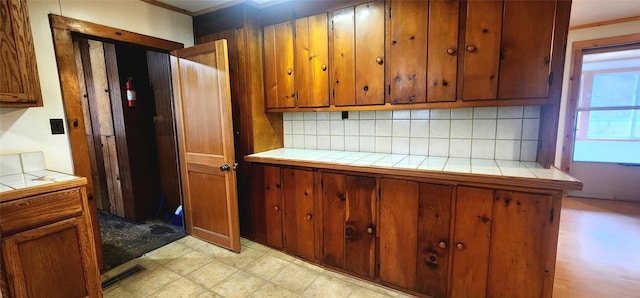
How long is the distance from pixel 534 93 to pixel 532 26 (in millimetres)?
401

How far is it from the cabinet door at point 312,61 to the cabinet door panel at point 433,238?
116 cm

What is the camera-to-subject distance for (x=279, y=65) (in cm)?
248

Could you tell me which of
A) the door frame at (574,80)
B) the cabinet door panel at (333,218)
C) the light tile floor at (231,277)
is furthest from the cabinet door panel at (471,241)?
the door frame at (574,80)

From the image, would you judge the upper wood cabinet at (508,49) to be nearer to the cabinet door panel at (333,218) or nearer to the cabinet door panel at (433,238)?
the cabinet door panel at (433,238)

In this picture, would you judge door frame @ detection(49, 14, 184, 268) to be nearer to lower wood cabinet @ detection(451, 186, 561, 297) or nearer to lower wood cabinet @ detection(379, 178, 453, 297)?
lower wood cabinet @ detection(379, 178, 453, 297)

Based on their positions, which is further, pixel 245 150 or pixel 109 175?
pixel 109 175

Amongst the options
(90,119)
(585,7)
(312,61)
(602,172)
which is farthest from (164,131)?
(602,172)

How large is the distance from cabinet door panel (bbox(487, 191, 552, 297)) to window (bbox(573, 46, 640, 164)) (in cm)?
355

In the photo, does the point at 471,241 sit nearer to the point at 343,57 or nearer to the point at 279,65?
the point at 343,57

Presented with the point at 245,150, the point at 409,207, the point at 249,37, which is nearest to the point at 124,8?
the point at 249,37

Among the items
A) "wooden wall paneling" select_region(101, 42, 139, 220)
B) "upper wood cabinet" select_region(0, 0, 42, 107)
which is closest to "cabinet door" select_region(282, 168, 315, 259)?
"upper wood cabinet" select_region(0, 0, 42, 107)

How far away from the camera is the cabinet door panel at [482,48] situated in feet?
5.34

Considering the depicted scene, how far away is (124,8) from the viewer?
2207 mm

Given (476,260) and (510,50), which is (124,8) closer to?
(510,50)
